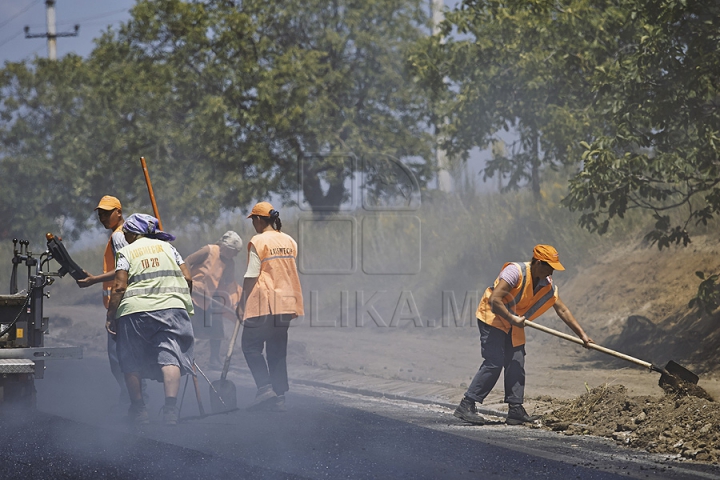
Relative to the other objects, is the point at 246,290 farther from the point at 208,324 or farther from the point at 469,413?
the point at 208,324

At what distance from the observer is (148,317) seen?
7.40 metres

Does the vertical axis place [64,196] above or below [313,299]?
above

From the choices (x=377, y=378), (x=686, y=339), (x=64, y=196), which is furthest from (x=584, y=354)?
(x=64, y=196)

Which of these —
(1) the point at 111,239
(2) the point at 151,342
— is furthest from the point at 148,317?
(1) the point at 111,239

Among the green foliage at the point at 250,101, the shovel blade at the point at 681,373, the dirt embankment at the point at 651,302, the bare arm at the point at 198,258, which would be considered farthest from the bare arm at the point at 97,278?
the green foliage at the point at 250,101

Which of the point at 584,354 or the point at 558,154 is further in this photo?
the point at 558,154

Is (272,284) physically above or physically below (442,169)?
below

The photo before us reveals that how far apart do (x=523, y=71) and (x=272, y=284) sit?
327 inches

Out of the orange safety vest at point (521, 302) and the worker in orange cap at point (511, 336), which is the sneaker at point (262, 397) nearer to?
the worker in orange cap at point (511, 336)

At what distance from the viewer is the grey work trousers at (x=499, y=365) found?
7973 millimetres

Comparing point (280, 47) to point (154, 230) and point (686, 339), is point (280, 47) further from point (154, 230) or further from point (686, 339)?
point (154, 230)

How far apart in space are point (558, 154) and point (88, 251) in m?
22.0

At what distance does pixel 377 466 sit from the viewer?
611 cm

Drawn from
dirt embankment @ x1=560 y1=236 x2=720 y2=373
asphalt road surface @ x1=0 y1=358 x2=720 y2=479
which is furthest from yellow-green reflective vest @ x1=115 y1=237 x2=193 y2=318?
dirt embankment @ x1=560 y1=236 x2=720 y2=373
